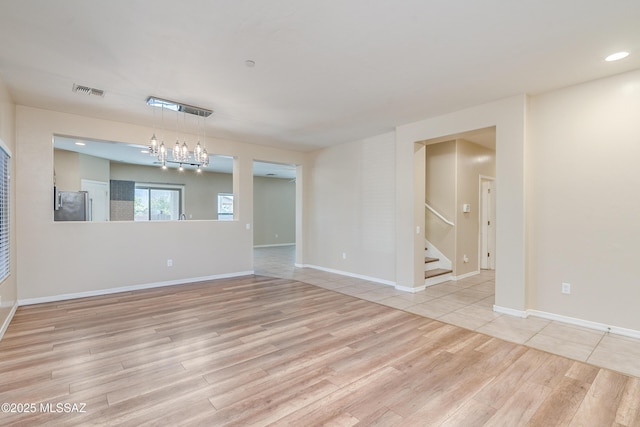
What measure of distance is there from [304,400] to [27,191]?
477 cm

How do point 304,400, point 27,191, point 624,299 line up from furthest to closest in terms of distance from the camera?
point 27,191 < point 624,299 < point 304,400

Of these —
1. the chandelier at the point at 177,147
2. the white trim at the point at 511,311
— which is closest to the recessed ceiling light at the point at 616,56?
the white trim at the point at 511,311

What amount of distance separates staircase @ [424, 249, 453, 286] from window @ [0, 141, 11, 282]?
19.0 feet

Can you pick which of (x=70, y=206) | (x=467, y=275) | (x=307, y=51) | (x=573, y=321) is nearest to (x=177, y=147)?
(x=70, y=206)

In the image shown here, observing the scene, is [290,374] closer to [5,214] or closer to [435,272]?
[5,214]

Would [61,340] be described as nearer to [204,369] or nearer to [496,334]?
[204,369]

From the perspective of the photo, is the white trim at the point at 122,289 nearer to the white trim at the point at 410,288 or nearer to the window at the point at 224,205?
the white trim at the point at 410,288

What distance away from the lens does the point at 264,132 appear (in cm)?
558

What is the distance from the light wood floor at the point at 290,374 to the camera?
77.7 inches

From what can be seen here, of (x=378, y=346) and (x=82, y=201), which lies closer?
(x=378, y=346)

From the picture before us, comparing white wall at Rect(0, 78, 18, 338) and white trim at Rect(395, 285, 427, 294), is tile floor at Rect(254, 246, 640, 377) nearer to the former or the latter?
white trim at Rect(395, 285, 427, 294)

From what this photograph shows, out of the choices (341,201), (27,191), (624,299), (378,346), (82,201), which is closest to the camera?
(378,346)

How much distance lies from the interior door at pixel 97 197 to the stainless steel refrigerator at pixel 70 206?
10.6 ft

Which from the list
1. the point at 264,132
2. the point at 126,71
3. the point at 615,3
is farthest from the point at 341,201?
the point at 615,3
